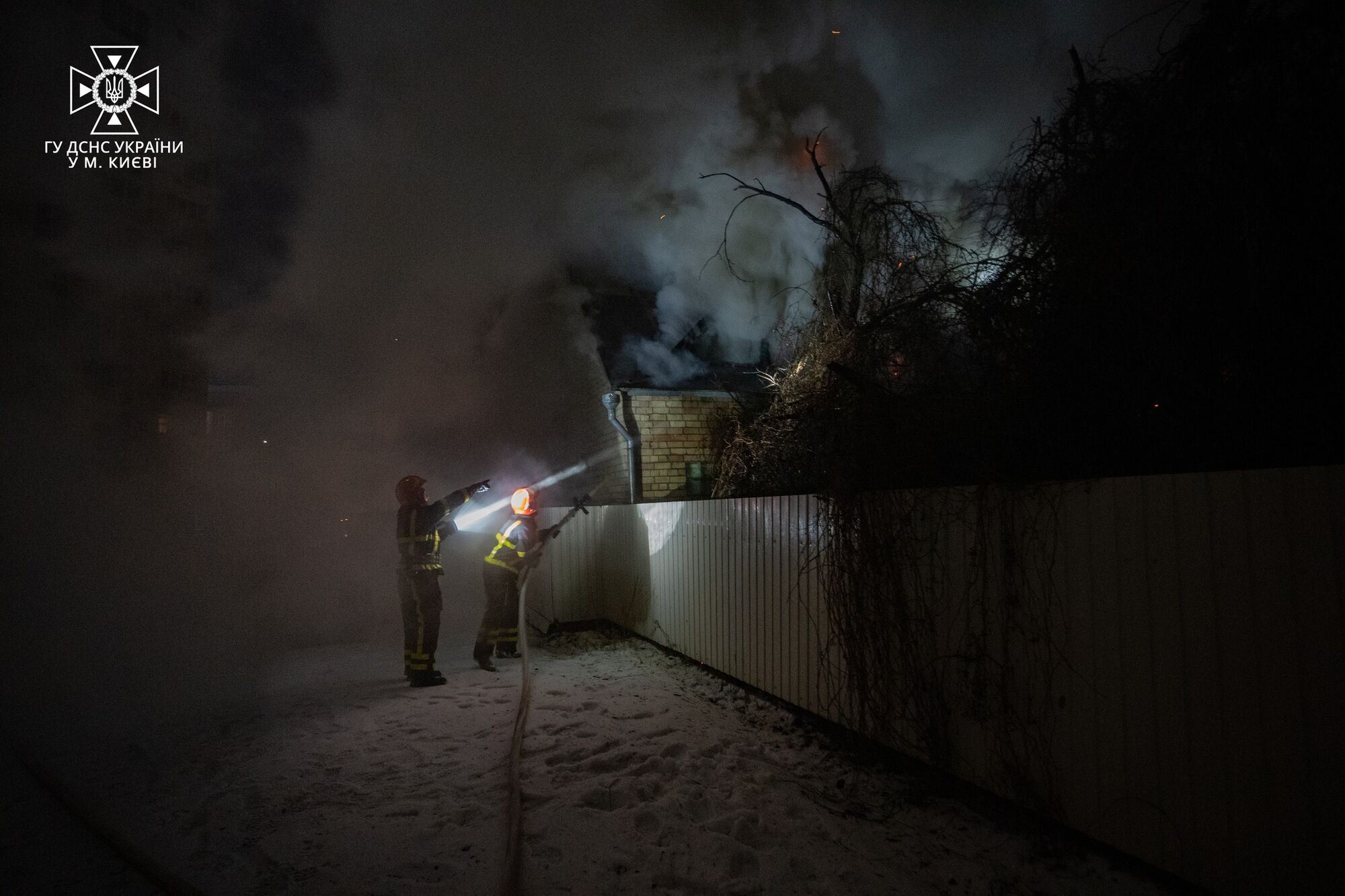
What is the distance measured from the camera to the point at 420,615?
605 cm

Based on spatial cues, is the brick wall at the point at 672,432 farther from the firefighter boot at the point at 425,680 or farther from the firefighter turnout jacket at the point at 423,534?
the firefighter boot at the point at 425,680

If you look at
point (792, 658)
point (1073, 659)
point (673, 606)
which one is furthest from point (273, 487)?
point (1073, 659)

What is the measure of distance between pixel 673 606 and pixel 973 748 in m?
3.59

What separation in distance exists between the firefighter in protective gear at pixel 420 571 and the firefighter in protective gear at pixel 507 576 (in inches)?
21.6

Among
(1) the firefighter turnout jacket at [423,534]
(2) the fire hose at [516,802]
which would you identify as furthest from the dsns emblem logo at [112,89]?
(2) the fire hose at [516,802]

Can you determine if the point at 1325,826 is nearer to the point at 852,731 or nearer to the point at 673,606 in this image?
the point at 852,731

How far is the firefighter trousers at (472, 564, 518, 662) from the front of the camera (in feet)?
21.8

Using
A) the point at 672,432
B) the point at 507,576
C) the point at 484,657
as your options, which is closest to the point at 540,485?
the point at 672,432

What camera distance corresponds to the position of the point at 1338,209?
8.76ft

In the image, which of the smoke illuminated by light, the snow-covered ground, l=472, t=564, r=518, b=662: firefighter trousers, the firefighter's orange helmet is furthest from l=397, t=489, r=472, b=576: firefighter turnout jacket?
the snow-covered ground

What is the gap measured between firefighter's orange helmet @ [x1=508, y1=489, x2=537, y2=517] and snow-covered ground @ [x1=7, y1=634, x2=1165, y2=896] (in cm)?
249

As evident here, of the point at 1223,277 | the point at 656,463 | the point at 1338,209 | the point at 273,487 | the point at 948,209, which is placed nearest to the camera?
the point at 1338,209

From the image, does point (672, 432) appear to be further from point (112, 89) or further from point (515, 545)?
point (112, 89)

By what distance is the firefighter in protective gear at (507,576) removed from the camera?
6.68 m
